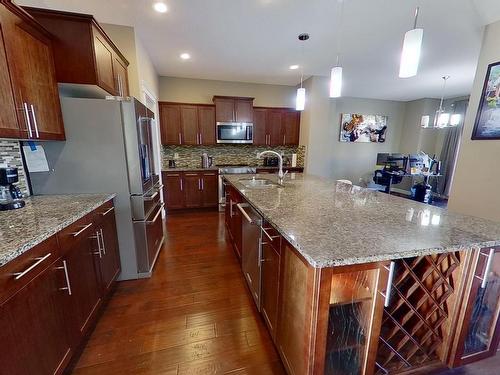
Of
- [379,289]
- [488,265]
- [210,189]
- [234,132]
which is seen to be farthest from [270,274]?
[234,132]

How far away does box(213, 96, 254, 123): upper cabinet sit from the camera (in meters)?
4.38

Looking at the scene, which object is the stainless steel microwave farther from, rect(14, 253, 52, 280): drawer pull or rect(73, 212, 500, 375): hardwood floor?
rect(14, 253, 52, 280): drawer pull

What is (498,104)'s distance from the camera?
2.12m

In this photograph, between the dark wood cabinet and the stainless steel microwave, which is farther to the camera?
the stainless steel microwave

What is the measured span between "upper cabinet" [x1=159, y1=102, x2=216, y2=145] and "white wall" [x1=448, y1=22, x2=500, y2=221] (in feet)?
12.6

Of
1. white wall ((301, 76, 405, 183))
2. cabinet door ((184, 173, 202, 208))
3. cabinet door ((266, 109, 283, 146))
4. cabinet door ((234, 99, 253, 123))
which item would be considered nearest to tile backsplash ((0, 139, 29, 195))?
cabinet door ((184, 173, 202, 208))

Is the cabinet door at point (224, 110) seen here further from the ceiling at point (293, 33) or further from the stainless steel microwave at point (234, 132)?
the ceiling at point (293, 33)

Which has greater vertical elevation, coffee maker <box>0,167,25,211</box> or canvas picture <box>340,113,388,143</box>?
canvas picture <box>340,113,388,143</box>

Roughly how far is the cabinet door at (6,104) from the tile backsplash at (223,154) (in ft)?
10.5

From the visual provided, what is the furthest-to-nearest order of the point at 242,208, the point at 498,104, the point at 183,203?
the point at 183,203 < the point at 498,104 < the point at 242,208

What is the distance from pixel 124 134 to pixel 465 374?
286cm

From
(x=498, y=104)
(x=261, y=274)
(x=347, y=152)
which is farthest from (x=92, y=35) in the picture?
(x=347, y=152)

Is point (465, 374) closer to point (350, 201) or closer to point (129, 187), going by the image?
point (350, 201)

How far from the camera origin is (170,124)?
14.1 feet
